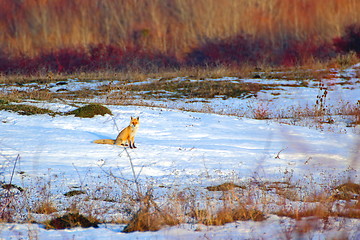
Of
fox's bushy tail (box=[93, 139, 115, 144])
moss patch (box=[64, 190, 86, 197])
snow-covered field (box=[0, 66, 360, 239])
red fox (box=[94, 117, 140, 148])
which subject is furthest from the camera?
fox's bushy tail (box=[93, 139, 115, 144])

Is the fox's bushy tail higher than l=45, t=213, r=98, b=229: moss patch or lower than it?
lower

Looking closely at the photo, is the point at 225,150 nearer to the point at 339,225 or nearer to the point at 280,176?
the point at 280,176

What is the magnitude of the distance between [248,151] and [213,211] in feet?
17.1

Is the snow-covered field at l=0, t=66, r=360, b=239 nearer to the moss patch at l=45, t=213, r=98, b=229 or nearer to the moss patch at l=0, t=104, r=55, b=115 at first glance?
the moss patch at l=45, t=213, r=98, b=229

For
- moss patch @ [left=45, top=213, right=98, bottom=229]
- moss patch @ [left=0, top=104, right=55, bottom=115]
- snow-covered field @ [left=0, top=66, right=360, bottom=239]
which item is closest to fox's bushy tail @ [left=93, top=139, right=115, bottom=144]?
snow-covered field @ [left=0, top=66, right=360, bottom=239]

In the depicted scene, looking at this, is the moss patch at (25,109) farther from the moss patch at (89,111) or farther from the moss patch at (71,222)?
the moss patch at (71,222)

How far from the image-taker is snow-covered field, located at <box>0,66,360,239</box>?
5012 mm

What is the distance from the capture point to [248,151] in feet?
35.1

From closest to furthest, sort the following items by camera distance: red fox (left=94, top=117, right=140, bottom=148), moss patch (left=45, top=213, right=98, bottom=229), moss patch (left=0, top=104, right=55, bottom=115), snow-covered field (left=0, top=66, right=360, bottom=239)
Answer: snow-covered field (left=0, top=66, right=360, bottom=239) → moss patch (left=45, top=213, right=98, bottom=229) → red fox (left=94, top=117, right=140, bottom=148) → moss patch (left=0, top=104, right=55, bottom=115)

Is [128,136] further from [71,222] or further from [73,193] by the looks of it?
[71,222]

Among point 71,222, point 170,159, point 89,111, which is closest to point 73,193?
point 71,222

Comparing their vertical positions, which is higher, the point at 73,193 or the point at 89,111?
the point at 89,111

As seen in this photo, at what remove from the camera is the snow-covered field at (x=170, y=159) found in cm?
501

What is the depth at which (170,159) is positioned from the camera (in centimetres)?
978
